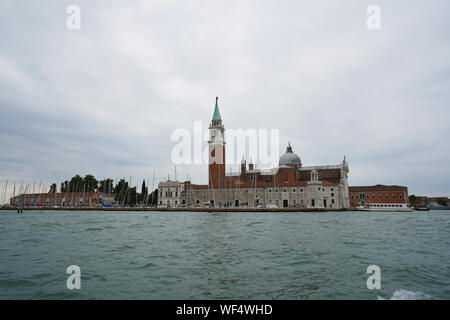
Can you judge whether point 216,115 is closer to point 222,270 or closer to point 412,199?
point 222,270

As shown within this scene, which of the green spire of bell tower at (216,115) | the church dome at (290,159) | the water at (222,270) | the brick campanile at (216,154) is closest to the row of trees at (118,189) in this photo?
the brick campanile at (216,154)

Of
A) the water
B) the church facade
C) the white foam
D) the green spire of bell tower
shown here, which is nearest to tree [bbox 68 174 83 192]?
the church facade

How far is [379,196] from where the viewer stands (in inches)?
2450

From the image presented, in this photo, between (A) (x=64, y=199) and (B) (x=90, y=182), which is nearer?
(A) (x=64, y=199)

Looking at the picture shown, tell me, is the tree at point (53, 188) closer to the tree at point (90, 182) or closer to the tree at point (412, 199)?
the tree at point (90, 182)

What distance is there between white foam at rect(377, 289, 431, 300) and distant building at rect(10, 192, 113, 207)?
2719 inches

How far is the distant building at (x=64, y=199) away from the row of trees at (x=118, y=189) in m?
1.48

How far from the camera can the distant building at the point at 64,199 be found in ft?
225

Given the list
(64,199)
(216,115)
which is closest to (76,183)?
(64,199)

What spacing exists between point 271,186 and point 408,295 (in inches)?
2024

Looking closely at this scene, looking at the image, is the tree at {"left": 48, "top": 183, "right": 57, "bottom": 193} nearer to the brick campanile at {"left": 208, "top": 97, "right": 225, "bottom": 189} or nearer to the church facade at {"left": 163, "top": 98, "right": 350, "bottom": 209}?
the church facade at {"left": 163, "top": 98, "right": 350, "bottom": 209}

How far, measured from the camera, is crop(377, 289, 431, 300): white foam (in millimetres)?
5523
